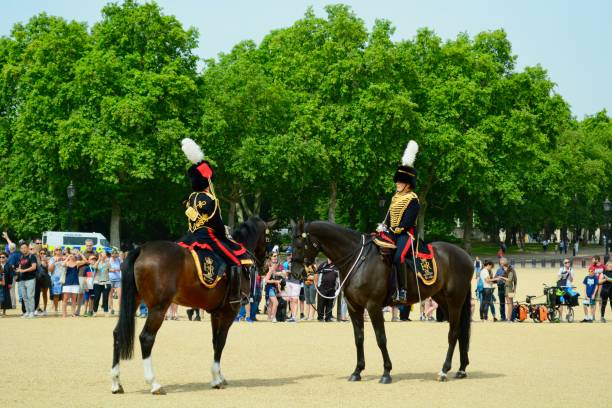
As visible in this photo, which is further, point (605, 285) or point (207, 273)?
point (605, 285)

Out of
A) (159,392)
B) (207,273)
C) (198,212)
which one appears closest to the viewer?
(159,392)

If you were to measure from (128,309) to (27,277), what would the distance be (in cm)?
1531

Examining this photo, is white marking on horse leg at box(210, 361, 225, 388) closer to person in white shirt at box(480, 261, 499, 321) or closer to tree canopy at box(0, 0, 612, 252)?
person in white shirt at box(480, 261, 499, 321)

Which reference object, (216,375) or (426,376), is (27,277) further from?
(426,376)

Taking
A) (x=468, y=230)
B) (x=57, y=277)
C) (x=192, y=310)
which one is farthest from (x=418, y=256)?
(x=468, y=230)

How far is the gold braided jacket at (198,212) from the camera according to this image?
1530 cm

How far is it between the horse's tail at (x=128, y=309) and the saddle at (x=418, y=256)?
408 centimetres

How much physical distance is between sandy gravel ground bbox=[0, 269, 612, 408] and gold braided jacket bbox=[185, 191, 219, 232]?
251 cm

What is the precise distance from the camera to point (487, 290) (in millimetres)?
31000

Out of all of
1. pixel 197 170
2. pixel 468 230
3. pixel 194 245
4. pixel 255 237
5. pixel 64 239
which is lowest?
pixel 194 245

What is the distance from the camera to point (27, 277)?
2856cm

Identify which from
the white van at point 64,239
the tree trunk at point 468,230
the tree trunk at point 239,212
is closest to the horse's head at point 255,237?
the white van at point 64,239

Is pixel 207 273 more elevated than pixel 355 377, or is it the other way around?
pixel 207 273

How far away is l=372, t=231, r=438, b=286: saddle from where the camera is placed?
52.9 feet
